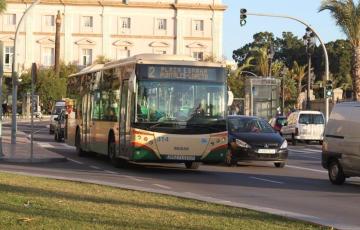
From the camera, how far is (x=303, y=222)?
1064cm

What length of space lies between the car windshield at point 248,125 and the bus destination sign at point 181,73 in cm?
407

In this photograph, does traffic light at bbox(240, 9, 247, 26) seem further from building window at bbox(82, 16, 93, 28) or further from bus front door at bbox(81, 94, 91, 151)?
building window at bbox(82, 16, 93, 28)

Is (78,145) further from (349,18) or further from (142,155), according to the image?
(349,18)

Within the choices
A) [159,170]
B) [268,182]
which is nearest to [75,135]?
[159,170]

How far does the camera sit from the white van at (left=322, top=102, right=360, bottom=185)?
1705cm

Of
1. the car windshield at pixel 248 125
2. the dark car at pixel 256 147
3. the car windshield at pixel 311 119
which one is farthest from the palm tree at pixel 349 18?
the dark car at pixel 256 147

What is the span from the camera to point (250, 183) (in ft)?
59.1

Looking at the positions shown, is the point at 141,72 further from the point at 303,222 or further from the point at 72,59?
the point at 72,59

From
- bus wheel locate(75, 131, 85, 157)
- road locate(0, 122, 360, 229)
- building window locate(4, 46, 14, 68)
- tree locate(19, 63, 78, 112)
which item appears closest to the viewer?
road locate(0, 122, 360, 229)

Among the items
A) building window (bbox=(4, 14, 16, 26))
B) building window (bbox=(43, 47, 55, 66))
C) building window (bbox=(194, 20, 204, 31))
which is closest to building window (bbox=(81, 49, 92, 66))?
building window (bbox=(43, 47, 55, 66))

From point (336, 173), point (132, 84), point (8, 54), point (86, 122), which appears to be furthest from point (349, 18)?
point (8, 54)

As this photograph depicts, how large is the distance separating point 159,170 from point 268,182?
4356mm

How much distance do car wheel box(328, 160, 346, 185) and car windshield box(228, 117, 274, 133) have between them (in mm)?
6022

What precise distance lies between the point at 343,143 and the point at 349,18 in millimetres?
26471
